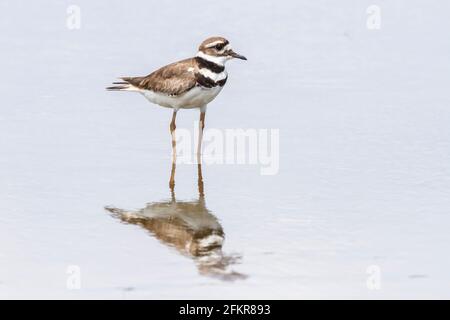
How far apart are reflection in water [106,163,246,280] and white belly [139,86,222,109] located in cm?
172

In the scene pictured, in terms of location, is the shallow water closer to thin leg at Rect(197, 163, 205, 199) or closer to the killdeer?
Result: thin leg at Rect(197, 163, 205, 199)

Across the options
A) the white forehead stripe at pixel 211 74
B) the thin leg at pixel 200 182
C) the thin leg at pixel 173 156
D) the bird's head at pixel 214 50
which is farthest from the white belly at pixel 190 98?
the thin leg at pixel 200 182

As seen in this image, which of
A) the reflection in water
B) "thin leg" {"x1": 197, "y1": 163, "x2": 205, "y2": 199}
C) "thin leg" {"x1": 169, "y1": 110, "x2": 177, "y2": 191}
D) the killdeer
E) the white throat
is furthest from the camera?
the white throat

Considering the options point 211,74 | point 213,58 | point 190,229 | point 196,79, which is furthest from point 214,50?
point 190,229

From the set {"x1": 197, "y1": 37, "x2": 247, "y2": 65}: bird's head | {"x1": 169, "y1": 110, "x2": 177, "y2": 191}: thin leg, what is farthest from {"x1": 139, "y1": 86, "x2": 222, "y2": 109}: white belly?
{"x1": 197, "y1": 37, "x2": 247, "y2": 65}: bird's head

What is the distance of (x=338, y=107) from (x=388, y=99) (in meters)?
0.97

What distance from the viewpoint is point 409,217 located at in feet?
32.6

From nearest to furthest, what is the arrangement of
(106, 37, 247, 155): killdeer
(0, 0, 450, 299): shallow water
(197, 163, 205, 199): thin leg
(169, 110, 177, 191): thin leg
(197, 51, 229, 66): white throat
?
(0, 0, 450, 299): shallow water, (197, 163, 205, 199): thin leg, (169, 110, 177, 191): thin leg, (106, 37, 247, 155): killdeer, (197, 51, 229, 66): white throat

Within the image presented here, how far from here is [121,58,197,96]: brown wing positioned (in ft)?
40.3

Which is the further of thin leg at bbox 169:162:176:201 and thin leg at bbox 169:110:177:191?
thin leg at bbox 169:110:177:191

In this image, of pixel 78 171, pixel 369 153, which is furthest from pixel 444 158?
pixel 78 171

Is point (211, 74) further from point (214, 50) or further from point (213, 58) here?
point (214, 50)

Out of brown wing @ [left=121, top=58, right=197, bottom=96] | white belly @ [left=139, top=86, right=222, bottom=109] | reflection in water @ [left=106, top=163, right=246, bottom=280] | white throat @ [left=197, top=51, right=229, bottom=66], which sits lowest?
reflection in water @ [left=106, top=163, right=246, bottom=280]

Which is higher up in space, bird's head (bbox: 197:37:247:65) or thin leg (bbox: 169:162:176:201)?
bird's head (bbox: 197:37:247:65)
